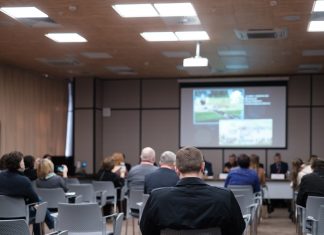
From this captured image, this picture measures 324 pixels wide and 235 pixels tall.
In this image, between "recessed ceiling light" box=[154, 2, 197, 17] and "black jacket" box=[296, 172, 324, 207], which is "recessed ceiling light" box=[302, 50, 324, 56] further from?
"black jacket" box=[296, 172, 324, 207]

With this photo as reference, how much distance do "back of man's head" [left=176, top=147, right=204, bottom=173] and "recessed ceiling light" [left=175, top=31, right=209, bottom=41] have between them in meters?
6.89

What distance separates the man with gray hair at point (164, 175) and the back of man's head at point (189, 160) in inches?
120

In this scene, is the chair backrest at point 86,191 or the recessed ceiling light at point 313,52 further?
the recessed ceiling light at point 313,52

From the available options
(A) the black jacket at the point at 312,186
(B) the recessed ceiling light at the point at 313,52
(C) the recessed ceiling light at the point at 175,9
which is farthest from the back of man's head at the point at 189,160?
(B) the recessed ceiling light at the point at 313,52

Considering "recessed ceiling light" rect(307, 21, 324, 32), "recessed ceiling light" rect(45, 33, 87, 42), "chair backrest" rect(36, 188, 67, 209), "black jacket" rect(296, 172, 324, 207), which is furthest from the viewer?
"recessed ceiling light" rect(45, 33, 87, 42)

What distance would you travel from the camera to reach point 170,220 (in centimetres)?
287

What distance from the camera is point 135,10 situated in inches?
319

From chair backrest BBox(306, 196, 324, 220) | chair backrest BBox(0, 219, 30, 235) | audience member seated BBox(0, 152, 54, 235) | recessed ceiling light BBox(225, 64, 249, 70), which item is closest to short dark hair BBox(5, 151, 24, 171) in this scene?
audience member seated BBox(0, 152, 54, 235)

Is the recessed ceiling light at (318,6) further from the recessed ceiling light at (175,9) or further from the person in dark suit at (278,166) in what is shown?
the person in dark suit at (278,166)

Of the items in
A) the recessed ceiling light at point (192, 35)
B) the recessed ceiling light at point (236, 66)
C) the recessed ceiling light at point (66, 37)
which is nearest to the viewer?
the recessed ceiling light at point (192, 35)

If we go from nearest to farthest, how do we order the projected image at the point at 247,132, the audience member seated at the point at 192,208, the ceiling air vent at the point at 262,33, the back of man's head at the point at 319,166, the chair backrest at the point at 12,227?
the audience member seated at the point at 192,208 < the chair backrest at the point at 12,227 < the back of man's head at the point at 319,166 < the ceiling air vent at the point at 262,33 < the projected image at the point at 247,132

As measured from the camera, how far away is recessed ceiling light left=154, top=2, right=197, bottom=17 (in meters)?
7.82

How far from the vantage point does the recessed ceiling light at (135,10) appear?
25.8 ft

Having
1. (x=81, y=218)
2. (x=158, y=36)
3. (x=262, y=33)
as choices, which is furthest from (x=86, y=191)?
(x=262, y=33)
